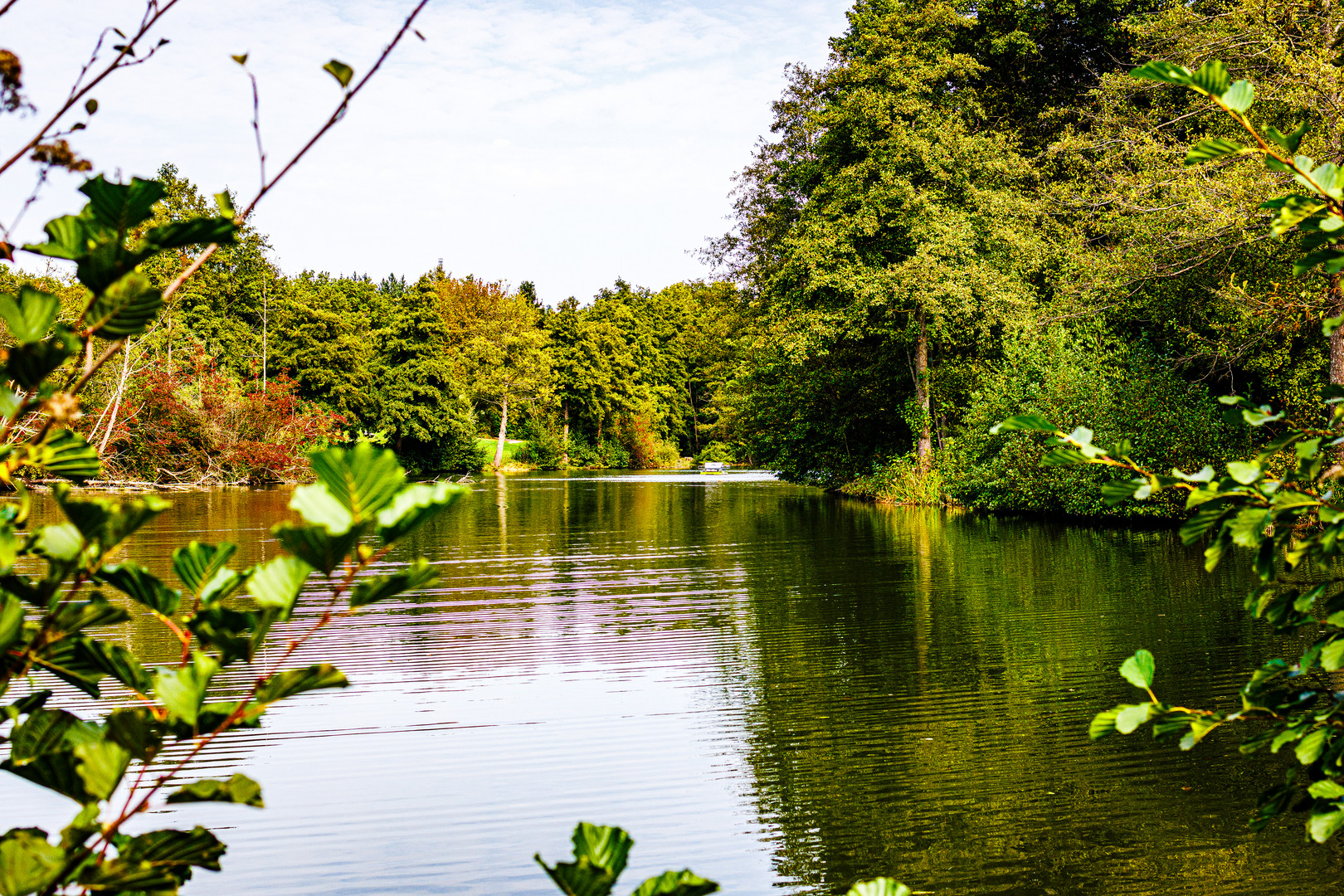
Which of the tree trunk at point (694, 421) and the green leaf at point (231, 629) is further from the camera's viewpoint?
the tree trunk at point (694, 421)

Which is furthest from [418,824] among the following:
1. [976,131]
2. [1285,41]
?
[976,131]

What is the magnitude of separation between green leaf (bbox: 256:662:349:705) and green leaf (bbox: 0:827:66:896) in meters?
0.18

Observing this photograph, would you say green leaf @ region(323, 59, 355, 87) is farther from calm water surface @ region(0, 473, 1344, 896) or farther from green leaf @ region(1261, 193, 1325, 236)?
calm water surface @ region(0, 473, 1344, 896)

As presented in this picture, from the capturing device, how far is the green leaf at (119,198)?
0.81 meters

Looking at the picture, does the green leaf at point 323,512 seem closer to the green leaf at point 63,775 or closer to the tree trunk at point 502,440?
the green leaf at point 63,775

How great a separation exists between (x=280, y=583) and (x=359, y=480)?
0.42 feet

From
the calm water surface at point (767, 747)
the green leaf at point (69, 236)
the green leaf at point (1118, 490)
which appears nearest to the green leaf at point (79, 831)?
the green leaf at point (69, 236)

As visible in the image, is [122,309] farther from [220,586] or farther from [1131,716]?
[1131,716]

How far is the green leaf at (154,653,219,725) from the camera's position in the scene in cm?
80

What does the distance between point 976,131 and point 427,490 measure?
2409 centimetres

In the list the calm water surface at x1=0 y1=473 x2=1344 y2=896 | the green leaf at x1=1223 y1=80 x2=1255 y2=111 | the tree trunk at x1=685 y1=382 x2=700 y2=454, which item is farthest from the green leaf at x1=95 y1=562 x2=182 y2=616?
the tree trunk at x1=685 y1=382 x2=700 y2=454

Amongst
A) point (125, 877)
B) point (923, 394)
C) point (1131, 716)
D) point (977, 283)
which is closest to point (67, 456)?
point (125, 877)

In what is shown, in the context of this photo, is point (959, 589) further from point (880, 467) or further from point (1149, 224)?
point (880, 467)

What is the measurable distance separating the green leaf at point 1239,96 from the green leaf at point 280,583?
47.1 inches
